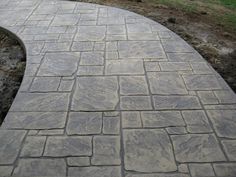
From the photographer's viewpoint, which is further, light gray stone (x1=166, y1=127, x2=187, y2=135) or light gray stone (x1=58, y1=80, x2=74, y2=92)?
light gray stone (x1=58, y1=80, x2=74, y2=92)

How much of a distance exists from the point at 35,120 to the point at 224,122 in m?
1.92

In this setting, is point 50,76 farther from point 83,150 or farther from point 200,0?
point 200,0

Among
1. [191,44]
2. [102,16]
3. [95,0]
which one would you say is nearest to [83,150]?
[191,44]

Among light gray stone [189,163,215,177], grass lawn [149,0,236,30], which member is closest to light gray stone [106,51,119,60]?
light gray stone [189,163,215,177]

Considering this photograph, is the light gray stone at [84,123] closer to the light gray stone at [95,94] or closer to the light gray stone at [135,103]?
the light gray stone at [95,94]

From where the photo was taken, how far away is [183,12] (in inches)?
238

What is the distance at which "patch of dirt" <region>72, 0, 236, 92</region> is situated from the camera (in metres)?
4.12

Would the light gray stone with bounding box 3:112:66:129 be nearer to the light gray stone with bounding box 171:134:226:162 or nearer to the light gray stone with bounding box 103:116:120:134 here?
the light gray stone with bounding box 103:116:120:134

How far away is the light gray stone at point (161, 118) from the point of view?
2850 mm

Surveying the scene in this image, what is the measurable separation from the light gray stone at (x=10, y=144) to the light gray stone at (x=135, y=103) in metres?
1.09

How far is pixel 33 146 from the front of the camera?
259 cm

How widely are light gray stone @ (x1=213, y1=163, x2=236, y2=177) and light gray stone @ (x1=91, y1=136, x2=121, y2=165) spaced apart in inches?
31.9

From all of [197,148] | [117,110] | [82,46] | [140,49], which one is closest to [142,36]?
[140,49]

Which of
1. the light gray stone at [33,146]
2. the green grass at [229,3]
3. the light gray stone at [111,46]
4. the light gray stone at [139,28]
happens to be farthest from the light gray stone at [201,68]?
the green grass at [229,3]
